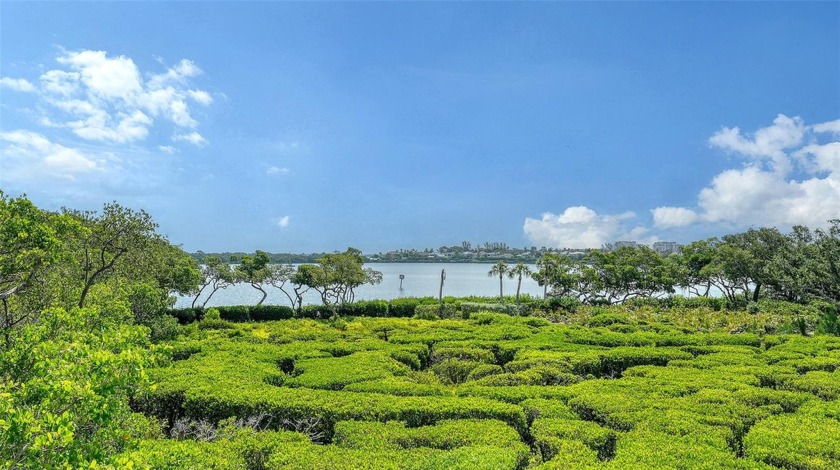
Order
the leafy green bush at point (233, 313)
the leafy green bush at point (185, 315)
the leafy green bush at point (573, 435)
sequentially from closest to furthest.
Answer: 1. the leafy green bush at point (573, 435)
2. the leafy green bush at point (185, 315)
3. the leafy green bush at point (233, 313)

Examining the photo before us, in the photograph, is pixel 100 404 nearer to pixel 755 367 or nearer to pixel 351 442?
pixel 351 442

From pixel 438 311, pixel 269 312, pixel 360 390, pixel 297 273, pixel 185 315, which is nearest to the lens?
pixel 360 390

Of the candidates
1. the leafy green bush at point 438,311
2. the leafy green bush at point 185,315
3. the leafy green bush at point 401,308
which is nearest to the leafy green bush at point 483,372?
the leafy green bush at point 438,311

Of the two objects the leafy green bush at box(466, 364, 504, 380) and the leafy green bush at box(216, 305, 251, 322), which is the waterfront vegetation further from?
the leafy green bush at box(216, 305, 251, 322)

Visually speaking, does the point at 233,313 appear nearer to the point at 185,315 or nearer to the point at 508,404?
the point at 185,315

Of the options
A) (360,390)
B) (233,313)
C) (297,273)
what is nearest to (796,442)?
(360,390)

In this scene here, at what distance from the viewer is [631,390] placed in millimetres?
9547

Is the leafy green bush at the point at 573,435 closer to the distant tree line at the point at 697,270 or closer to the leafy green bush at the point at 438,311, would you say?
the leafy green bush at the point at 438,311

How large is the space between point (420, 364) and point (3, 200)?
10.2 m

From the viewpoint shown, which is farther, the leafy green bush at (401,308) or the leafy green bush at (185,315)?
the leafy green bush at (401,308)

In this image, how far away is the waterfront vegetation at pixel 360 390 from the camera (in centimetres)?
404

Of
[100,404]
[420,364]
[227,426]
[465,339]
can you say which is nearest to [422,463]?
[227,426]

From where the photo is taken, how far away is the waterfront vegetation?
13.3 feet

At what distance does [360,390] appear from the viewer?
9883 mm
